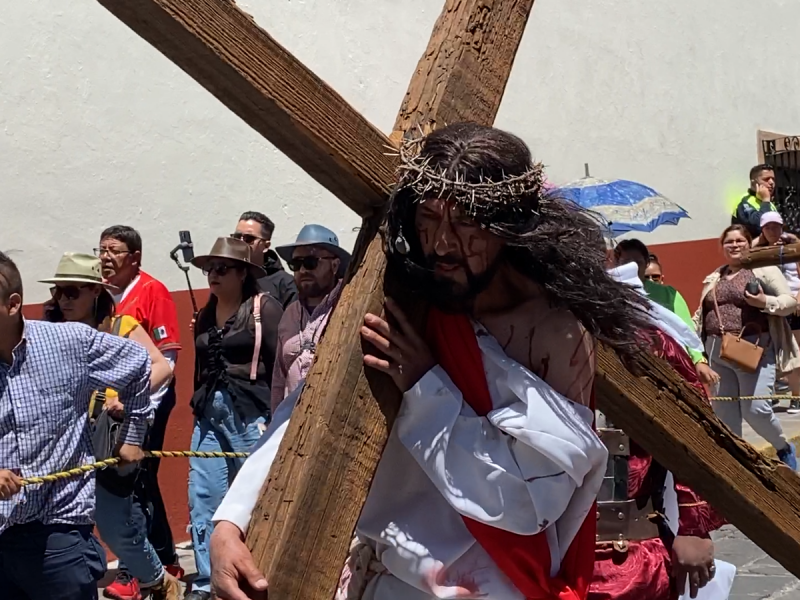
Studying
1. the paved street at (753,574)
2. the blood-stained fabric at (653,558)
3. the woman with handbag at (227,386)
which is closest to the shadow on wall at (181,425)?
the woman with handbag at (227,386)

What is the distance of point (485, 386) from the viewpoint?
2.05 metres

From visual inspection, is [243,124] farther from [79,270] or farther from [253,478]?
[253,478]

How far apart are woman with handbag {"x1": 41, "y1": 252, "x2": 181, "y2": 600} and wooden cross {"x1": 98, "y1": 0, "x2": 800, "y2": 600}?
9.90 feet

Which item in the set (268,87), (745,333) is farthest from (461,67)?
(745,333)

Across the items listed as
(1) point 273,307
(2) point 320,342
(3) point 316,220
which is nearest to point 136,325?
(1) point 273,307

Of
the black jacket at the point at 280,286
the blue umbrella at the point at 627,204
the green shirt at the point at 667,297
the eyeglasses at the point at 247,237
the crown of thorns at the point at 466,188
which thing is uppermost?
the blue umbrella at the point at 627,204

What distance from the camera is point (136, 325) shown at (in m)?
5.39

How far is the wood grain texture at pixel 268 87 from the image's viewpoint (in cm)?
174

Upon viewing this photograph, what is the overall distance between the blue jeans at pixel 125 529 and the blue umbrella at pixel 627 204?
3.53 m

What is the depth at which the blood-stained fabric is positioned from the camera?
299cm

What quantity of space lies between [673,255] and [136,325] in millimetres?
7195

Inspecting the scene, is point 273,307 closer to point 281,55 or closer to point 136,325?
point 136,325

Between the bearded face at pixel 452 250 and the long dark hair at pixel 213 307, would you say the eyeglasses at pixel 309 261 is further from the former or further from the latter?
the bearded face at pixel 452 250

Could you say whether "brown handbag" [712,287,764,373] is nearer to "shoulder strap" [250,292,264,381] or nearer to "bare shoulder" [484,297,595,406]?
"shoulder strap" [250,292,264,381]
